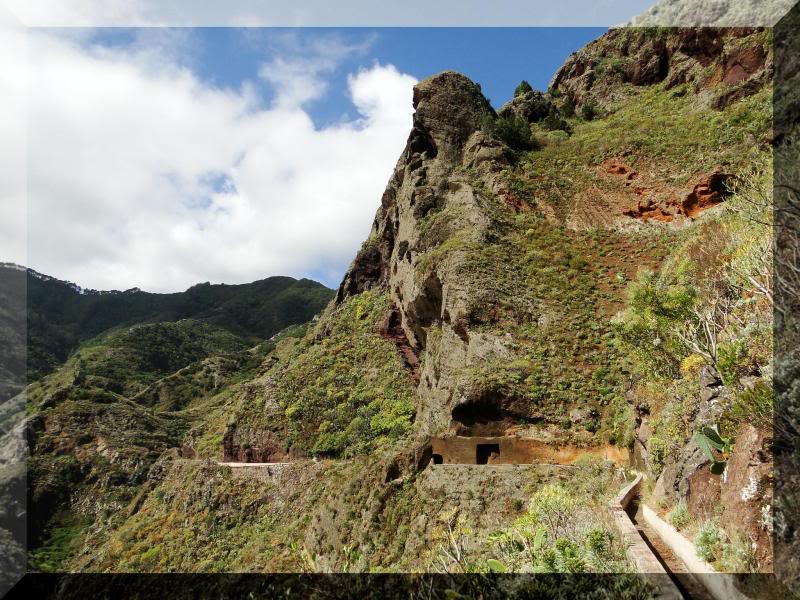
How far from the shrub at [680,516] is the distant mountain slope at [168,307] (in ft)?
317

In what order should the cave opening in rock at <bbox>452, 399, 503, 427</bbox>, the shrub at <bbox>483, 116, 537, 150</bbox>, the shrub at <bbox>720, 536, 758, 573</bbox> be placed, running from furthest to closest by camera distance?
the shrub at <bbox>483, 116, 537, 150</bbox>
the cave opening in rock at <bbox>452, 399, 503, 427</bbox>
the shrub at <bbox>720, 536, 758, 573</bbox>

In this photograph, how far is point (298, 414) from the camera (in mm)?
31344

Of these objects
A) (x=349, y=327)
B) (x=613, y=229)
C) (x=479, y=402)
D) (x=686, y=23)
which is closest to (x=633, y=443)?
(x=479, y=402)

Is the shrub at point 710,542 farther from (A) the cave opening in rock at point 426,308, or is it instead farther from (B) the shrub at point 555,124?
(B) the shrub at point 555,124

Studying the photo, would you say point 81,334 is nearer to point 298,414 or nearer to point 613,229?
point 298,414

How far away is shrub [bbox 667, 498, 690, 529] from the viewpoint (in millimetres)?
7113

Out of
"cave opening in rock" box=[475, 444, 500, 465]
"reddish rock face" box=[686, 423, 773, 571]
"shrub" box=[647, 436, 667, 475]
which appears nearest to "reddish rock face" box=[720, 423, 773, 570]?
"reddish rock face" box=[686, 423, 773, 571]

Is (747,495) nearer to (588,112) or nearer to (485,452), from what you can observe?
(485,452)

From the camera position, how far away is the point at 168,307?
113 meters

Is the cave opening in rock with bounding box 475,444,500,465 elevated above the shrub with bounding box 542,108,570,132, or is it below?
below

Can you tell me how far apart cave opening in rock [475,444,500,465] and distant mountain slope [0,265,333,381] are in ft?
284

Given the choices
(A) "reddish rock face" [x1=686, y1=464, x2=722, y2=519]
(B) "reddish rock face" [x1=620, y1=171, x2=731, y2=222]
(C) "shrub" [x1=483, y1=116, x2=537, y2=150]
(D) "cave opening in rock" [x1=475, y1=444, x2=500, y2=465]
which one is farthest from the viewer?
(C) "shrub" [x1=483, y1=116, x2=537, y2=150]

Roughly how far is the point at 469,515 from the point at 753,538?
895 centimetres

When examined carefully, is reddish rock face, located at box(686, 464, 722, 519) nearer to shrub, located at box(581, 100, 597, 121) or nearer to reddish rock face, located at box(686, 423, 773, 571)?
reddish rock face, located at box(686, 423, 773, 571)
